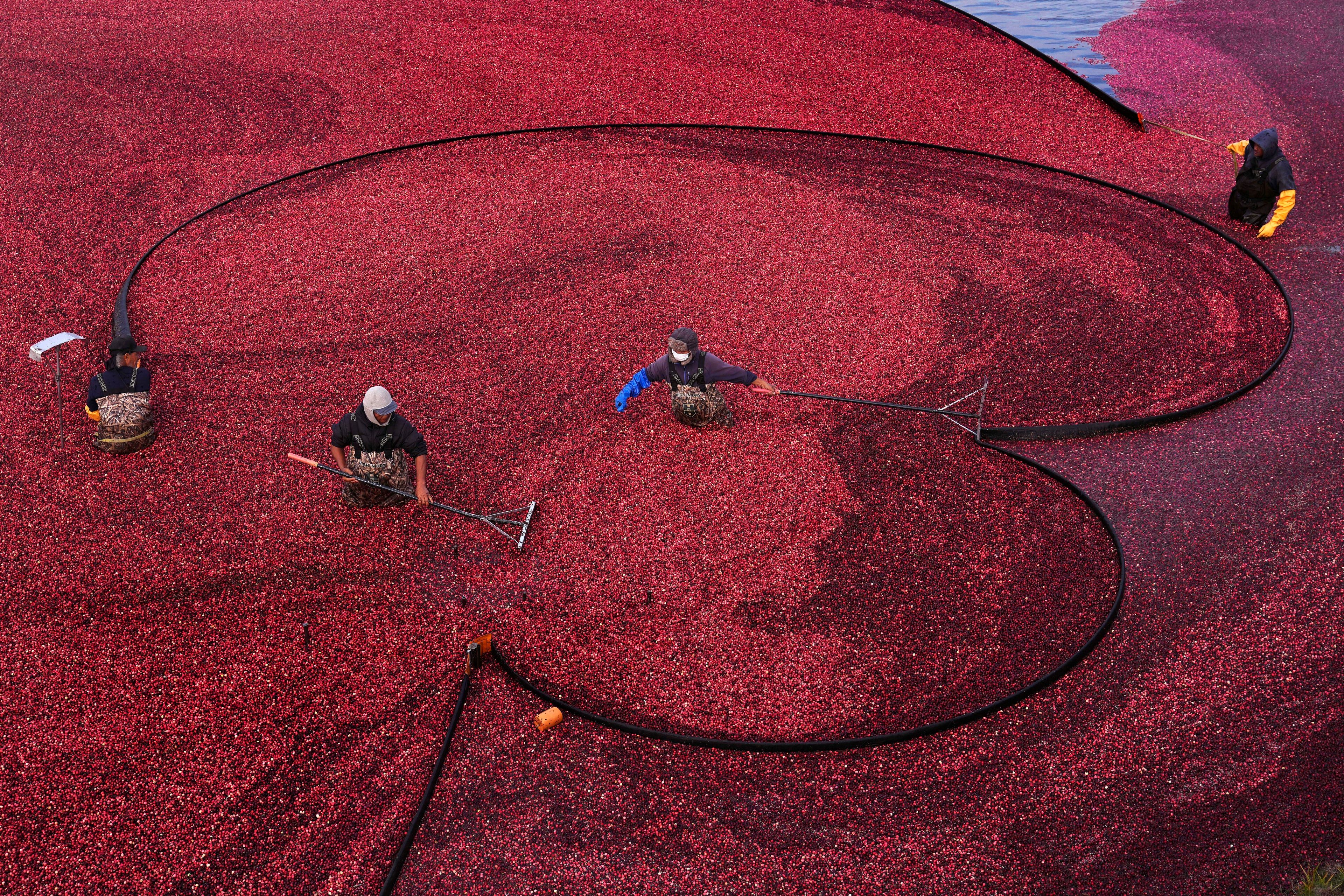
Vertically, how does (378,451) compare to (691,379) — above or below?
below

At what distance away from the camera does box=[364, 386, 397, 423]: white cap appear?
294 inches

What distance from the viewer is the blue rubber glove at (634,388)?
8.80 meters

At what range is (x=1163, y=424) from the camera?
9195 mm

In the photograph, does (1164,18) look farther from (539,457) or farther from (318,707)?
(318,707)

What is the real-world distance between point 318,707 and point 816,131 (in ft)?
38.6

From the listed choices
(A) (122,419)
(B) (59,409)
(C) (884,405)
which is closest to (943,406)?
(C) (884,405)

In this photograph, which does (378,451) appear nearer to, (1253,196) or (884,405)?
(884,405)

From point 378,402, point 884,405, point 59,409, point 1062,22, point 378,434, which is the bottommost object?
point 59,409

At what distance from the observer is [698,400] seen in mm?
8875

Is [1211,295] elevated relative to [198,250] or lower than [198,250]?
elevated

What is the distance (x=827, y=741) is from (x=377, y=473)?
422 centimetres

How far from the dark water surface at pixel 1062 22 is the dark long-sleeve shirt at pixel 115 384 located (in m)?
16.4

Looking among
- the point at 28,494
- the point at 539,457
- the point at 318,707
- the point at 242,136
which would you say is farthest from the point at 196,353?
the point at 242,136

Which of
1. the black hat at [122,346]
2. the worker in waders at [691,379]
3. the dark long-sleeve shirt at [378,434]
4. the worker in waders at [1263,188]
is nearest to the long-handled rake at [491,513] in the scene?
the dark long-sleeve shirt at [378,434]
